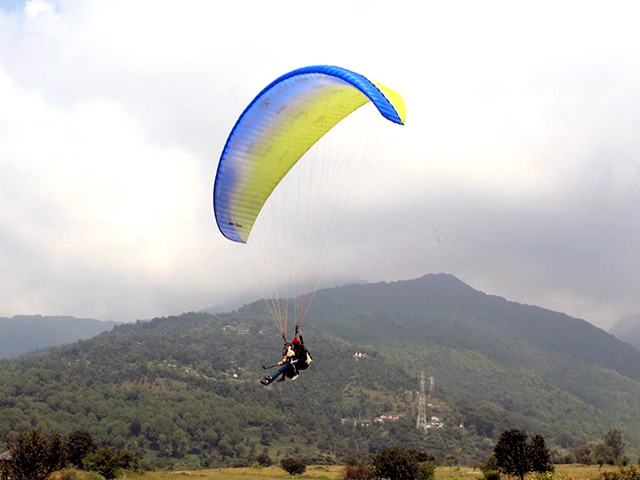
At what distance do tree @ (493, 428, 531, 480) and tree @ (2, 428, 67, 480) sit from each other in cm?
2746

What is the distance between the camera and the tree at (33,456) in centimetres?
3349

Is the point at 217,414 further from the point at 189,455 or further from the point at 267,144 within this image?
the point at 267,144

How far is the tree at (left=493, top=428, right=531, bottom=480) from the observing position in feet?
139

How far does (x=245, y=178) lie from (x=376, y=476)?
27.9 m

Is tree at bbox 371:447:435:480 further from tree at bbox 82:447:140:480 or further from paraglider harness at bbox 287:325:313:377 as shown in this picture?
paraglider harness at bbox 287:325:313:377

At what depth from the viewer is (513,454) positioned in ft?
140

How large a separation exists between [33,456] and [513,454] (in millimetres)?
29846

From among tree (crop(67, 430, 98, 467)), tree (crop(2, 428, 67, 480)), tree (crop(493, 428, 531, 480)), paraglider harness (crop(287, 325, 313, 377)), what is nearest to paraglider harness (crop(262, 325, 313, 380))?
paraglider harness (crop(287, 325, 313, 377))

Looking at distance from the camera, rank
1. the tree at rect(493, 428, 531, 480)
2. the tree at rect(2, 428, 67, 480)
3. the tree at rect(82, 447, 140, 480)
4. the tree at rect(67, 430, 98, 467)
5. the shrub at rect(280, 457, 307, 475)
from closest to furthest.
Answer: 1. the tree at rect(2, 428, 67, 480)
2. the tree at rect(82, 447, 140, 480)
3. the tree at rect(493, 428, 531, 480)
4. the tree at rect(67, 430, 98, 467)
5. the shrub at rect(280, 457, 307, 475)

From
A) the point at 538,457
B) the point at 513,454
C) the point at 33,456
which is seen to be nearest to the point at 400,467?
the point at 513,454

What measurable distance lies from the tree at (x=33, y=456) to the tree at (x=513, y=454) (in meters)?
27.5

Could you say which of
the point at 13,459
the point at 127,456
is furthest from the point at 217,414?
the point at 13,459

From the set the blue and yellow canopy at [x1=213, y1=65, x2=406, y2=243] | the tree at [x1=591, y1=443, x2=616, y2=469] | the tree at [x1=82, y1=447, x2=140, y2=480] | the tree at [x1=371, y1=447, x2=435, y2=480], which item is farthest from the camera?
the tree at [x1=591, y1=443, x2=616, y2=469]

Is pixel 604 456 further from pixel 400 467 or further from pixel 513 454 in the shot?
pixel 400 467
